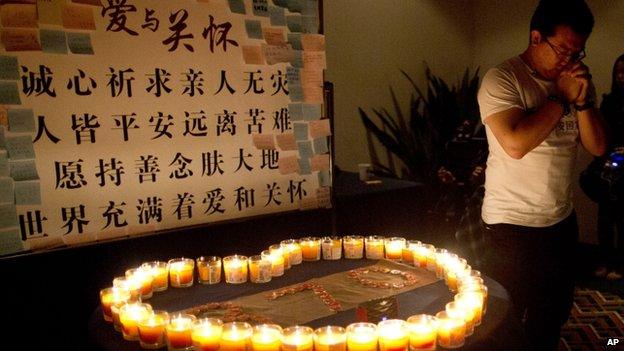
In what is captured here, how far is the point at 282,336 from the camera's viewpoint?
Answer: 1.35 m

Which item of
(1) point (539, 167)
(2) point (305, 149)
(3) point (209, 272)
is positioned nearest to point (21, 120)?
(3) point (209, 272)

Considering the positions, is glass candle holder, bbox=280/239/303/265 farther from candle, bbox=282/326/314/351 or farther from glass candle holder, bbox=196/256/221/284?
candle, bbox=282/326/314/351

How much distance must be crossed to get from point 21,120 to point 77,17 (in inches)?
17.3

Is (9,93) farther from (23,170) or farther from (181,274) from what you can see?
(181,274)

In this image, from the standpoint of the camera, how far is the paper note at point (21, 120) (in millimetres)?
1898

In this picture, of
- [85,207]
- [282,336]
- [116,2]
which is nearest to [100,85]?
[116,2]

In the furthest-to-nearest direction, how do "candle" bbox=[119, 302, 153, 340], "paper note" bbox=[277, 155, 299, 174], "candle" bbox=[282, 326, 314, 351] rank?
1. "paper note" bbox=[277, 155, 299, 174]
2. "candle" bbox=[119, 302, 153, 340]
3. "candle" bbox=[282, 326, 314, 351]

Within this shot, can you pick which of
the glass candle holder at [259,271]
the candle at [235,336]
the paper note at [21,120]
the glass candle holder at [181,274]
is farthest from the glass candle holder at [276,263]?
the paper note at [21,120]

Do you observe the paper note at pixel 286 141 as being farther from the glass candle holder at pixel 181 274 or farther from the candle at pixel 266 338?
the candle at pixel 266 338

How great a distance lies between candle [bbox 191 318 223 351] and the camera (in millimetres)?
1380

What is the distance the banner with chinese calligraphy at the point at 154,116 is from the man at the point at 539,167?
40.8 inches

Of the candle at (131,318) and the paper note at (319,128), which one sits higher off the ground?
the paper note at (319,128)

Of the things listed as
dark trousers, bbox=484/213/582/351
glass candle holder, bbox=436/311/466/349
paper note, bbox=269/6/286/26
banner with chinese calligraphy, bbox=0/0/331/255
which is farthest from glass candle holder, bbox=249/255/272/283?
paper note, bbox=269/6/286/26

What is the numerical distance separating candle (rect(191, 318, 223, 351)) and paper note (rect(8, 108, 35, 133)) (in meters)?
1.07
